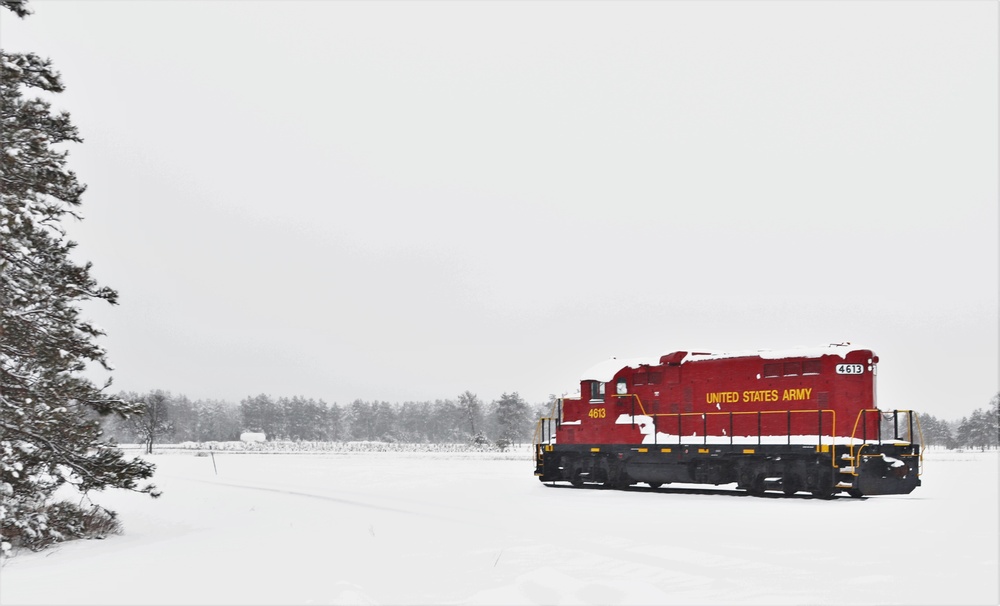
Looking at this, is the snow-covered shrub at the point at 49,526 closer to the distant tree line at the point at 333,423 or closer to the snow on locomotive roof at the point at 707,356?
the snow on locomotive roof at the point at 707,356

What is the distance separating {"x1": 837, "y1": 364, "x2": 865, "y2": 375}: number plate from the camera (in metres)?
22.7

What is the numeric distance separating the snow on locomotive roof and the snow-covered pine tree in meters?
14.8

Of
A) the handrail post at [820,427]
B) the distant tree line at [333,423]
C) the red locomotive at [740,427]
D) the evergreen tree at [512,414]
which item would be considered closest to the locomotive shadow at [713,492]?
the red locomotive at [740,427]

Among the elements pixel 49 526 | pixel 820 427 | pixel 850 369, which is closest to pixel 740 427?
pixel 820 427

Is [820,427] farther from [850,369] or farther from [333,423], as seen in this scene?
[333,423]

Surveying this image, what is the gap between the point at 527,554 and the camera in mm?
12148

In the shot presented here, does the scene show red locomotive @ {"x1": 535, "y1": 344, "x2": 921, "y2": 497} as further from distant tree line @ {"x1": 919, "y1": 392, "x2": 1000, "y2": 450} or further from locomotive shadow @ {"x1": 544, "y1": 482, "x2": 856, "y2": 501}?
distant tree line @ {"x1": 919, "y1": 392, "x2": 1000, "y2": 450}

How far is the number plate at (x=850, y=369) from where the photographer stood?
22.7 meters

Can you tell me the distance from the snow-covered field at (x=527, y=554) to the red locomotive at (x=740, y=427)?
989 mm

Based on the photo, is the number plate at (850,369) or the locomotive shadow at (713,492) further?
the number plate at (850,369)

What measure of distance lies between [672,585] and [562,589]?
4.24 ft

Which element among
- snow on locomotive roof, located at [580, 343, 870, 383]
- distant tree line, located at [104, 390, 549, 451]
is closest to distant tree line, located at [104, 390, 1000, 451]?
distant tree line, located at [104, 390, 549, 451]

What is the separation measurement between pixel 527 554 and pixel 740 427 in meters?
13.1

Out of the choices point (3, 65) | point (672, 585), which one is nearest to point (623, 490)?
point (672, 585)
